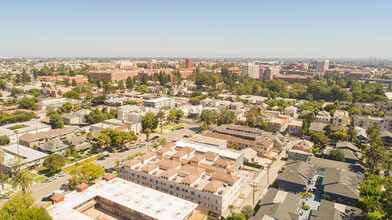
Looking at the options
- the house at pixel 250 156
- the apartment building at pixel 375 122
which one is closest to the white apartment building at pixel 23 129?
the house at pixel 250 156

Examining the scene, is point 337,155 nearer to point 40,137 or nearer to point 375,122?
point 375,122

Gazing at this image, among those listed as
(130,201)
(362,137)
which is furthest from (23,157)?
(362,137)

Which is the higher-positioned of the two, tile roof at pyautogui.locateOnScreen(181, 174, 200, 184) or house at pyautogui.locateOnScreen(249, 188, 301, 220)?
tile roof at pyautogui.locateOnScreen(181, 174, 200, 184)

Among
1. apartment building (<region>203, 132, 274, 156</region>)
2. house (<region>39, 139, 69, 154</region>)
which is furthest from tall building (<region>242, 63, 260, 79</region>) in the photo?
house (<region>39, 139, 69, 154</region>)

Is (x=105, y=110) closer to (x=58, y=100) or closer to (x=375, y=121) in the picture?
(x=58, y=100)

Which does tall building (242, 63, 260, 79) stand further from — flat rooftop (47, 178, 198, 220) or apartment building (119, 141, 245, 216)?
flat rooftop (47, 178, 198, 220)

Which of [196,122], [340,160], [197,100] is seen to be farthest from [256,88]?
[340,160]
